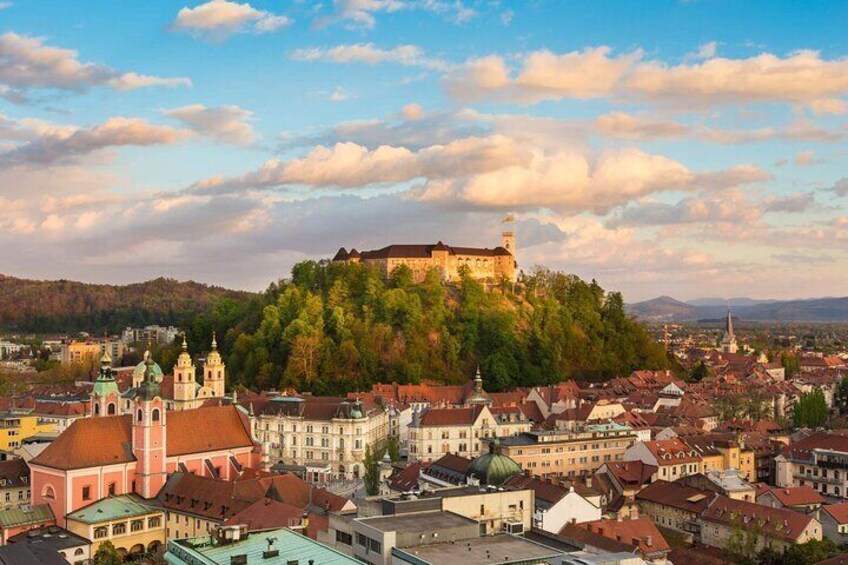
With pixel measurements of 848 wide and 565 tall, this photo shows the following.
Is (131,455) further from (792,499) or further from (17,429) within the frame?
(792,499)

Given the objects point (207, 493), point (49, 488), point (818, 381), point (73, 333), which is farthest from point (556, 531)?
point (73, 333)

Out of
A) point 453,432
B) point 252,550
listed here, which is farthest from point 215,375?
point 252,550

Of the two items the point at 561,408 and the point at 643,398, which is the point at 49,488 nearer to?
the point at 561,408

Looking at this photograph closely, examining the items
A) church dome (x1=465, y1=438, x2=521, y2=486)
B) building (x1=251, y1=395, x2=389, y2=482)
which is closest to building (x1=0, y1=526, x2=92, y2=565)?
church dome (x1=465, y1=438, x2=521, y2=486)

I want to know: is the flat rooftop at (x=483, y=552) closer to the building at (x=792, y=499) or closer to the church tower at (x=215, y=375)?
the building at (x=792, y=499)

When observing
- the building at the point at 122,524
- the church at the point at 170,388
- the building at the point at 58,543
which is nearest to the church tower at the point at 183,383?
the church at the point at 170,388

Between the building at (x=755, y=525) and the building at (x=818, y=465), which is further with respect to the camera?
the building at (x=818, y=465)
